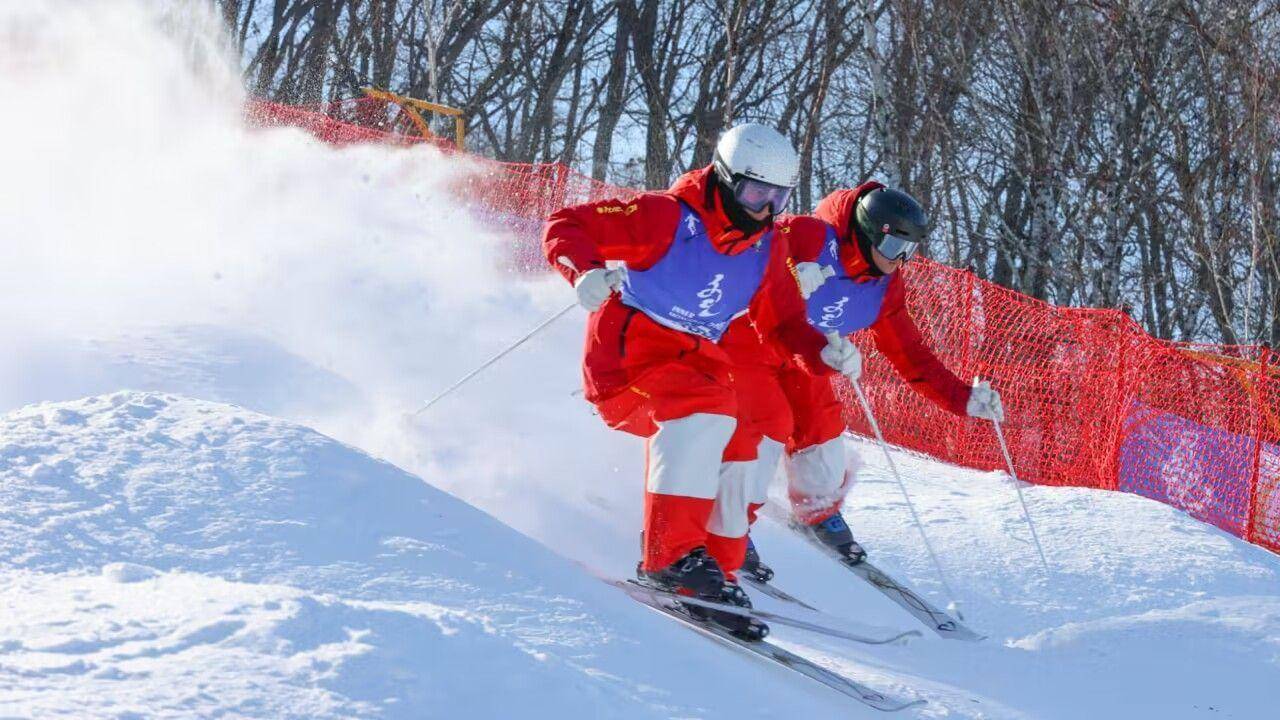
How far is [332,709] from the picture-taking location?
230cm

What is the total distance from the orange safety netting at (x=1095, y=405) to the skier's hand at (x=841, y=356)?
314 centimetres

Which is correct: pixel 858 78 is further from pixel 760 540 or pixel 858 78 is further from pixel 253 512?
pixel 253 512

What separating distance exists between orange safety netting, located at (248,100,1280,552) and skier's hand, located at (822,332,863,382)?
314cm

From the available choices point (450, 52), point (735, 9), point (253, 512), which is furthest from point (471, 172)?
point (450, 52)

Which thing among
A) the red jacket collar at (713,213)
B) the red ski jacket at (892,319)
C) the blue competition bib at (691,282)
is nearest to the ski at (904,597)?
the red ski jacket at (892,319)

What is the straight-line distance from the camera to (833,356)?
15.2 feet

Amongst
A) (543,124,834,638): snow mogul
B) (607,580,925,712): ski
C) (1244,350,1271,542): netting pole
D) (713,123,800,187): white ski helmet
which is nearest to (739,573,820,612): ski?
(543,124,834,638): snow mogul

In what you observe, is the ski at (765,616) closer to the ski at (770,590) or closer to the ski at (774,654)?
the ski at (774,654)

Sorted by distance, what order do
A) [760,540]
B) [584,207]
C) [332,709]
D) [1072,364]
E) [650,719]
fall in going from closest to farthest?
[332,709] → [650,719] → [584,207] → [760,540] → [1072,364]

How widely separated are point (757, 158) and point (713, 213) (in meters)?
0.24

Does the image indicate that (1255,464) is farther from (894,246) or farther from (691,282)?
(691,282)

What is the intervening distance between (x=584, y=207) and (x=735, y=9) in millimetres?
13895

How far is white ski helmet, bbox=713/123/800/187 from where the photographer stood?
3.99 meters

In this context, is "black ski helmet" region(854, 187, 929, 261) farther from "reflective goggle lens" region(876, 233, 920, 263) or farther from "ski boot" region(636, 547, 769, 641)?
"ski boot" region(636, 547, 769, 641)
